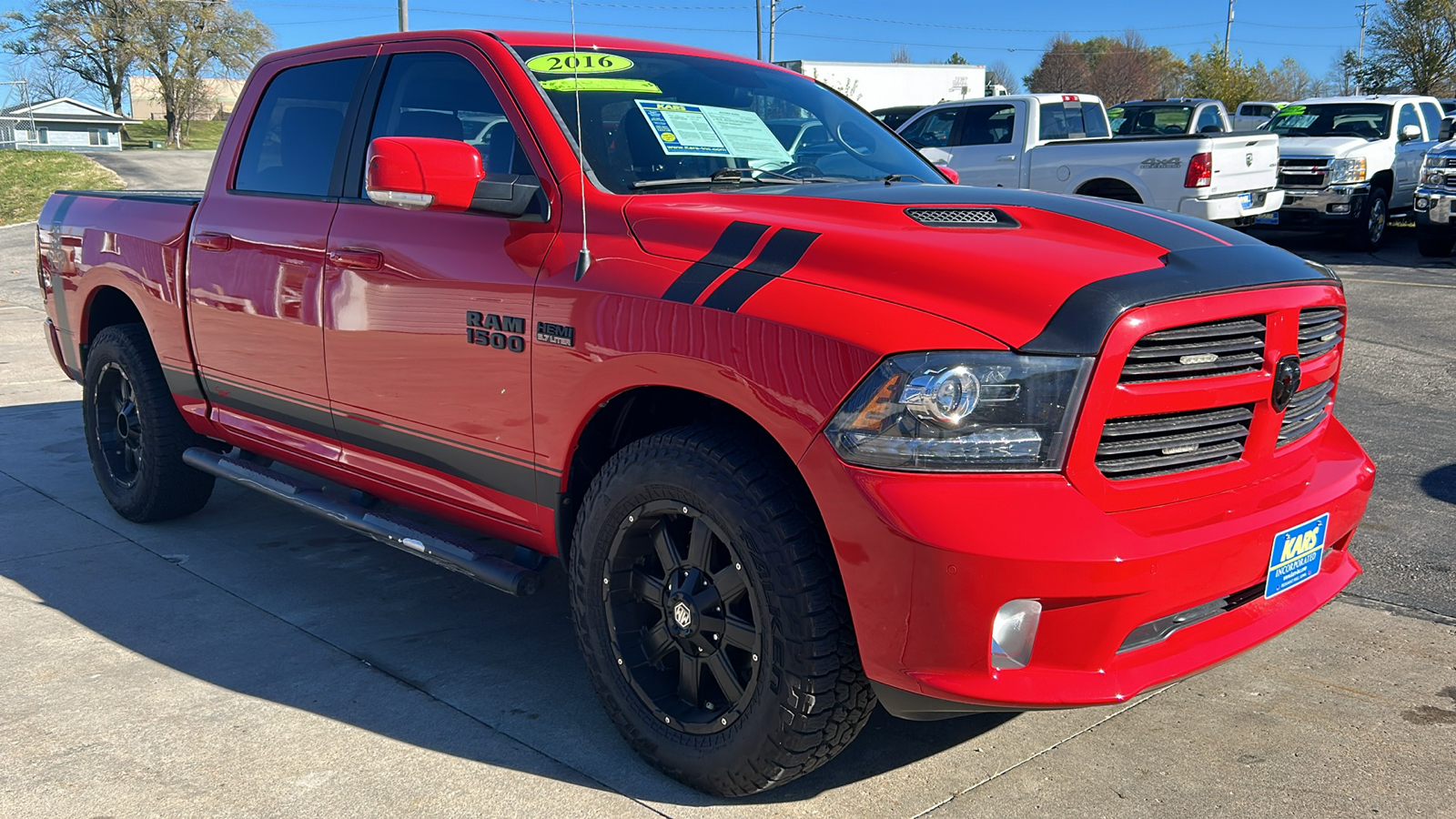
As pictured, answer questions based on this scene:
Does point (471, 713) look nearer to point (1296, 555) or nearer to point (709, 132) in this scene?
point (709, 132)

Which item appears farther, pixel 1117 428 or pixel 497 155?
pixel 497 155

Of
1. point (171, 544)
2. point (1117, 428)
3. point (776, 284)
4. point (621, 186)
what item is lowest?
point (171, 544)

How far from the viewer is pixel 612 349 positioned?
2.89m

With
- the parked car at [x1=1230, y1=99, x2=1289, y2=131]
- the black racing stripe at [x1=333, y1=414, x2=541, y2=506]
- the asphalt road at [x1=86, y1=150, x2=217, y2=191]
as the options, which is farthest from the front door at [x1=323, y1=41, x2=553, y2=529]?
the asphalt road at [x1=86, y1=150, x2=217, y2=191]

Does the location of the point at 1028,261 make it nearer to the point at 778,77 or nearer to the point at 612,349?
the point at 612,349

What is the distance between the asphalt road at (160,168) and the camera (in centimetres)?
3179

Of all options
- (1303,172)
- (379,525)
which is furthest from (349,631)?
(1303,172)

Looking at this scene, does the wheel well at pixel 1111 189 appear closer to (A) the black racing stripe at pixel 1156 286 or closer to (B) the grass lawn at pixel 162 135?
(A) the black racing stripe at pixel 1156 286

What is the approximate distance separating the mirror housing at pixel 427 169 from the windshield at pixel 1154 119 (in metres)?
17.3

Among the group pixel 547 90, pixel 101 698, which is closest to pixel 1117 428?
pixel 547 90

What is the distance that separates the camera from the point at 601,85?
3.46 metres

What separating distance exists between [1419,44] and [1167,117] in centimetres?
2617

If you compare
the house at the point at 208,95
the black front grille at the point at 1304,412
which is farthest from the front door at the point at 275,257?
the house at the point at 208,95

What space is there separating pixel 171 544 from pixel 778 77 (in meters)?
3.09
